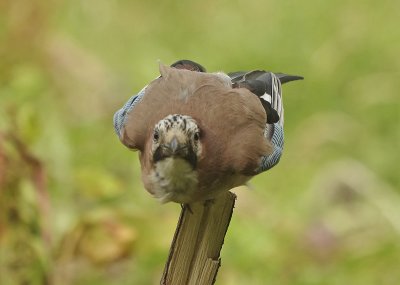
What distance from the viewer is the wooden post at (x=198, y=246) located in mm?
2971

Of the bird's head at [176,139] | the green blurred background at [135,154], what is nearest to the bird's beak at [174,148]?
the bird's head at [176,139]

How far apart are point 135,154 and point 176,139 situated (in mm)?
2083

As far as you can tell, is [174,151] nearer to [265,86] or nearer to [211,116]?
[211,116]

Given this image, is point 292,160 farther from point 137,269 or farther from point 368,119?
point 137,269

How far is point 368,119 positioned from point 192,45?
1.42 metres

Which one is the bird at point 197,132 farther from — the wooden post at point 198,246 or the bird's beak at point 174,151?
the wooden post at point 198,246

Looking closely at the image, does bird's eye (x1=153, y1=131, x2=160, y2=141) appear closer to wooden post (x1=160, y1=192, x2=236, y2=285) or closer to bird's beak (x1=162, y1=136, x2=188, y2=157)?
bird's beak (x1=162, y1=136, x2=188, y2=157)

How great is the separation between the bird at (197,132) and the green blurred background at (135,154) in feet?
2.10

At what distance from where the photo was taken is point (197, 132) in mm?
3256

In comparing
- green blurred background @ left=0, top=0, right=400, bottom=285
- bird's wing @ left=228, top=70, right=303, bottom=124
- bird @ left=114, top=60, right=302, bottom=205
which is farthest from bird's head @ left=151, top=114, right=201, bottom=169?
green blurred background @ left=0, top=0, right=400, bottom=285

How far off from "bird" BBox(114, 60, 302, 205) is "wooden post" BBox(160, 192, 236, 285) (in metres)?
0.11

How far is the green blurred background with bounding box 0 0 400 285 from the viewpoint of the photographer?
13.3 ft


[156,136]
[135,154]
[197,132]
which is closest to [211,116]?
[197,132]

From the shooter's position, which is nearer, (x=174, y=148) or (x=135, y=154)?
(x=174, y=148)
